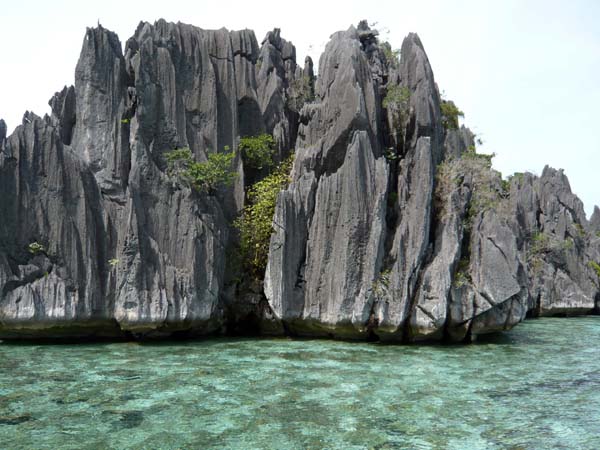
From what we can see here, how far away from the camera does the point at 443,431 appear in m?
9.86

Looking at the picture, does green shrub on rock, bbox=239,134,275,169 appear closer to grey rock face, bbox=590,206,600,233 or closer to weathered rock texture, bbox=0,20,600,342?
weathered rock texture, bbox=0,20,600,342

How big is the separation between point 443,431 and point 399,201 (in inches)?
493

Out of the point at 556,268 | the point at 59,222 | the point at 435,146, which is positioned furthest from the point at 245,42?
the point at 556,268

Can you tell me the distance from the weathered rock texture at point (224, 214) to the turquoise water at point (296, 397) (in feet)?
5.15

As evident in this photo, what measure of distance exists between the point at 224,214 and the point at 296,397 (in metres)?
12.6

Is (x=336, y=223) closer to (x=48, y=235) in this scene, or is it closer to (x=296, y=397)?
(x=296, y=397)

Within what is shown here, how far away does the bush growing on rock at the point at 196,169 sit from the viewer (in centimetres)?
2166

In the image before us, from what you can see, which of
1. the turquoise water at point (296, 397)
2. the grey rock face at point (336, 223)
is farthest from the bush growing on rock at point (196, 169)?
the turquoise water at point (296, 397)

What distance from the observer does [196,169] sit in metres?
21.8

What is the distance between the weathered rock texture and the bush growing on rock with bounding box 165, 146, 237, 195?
48cm

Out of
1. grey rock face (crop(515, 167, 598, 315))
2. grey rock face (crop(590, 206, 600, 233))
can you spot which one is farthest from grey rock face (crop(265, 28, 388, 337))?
grey rock face (crop(590, 206, 600, 233))

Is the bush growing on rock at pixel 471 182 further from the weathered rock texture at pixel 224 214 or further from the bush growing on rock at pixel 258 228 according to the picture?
the bush growing on rock at pixel 258 228

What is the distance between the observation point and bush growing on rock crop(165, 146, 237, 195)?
21656 mm

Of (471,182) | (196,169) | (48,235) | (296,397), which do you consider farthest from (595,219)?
(48,235)
